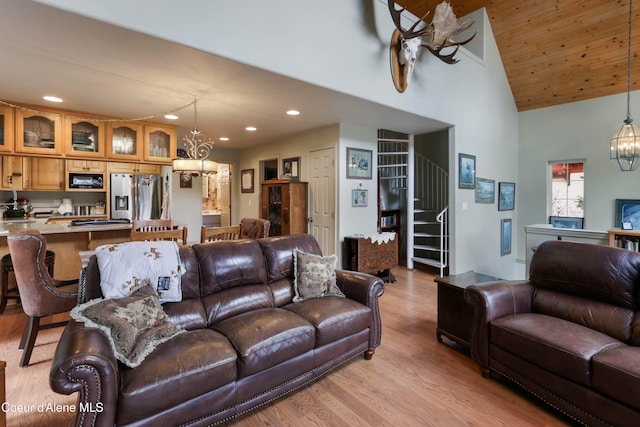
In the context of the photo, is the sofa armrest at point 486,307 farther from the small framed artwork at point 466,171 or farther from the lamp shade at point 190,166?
the small framed artwork at point 466,171

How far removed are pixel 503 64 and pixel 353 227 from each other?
4485 mm

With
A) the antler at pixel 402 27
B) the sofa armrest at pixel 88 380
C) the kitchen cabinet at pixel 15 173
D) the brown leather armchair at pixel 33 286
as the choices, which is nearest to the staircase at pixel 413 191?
the antler at pixel 402 27

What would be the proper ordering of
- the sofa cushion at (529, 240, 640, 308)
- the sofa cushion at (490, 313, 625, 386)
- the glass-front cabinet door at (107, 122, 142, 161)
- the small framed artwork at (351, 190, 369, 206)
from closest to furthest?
the sofa cushion at (490, 313, 625, 386) < the sofa cushion at (529, 240, 640, 308) < the glass-front cabinet door at (107, 122, 142, 161) < the small framed artwork at (351, 190, 369, 206)

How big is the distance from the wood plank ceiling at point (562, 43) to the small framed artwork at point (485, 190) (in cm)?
210

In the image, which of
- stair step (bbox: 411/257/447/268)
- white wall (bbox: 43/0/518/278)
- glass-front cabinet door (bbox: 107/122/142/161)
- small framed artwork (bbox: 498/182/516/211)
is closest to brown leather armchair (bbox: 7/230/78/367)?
white wall (bbox: 43/0/518/278)

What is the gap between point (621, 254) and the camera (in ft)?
7.01

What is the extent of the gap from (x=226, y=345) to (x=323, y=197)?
11.8ft

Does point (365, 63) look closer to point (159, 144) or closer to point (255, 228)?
point (255, 228)

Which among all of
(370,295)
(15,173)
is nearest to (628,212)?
(370,295)

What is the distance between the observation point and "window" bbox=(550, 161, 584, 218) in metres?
→ 5.97

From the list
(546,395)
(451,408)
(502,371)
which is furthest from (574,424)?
(451,408)

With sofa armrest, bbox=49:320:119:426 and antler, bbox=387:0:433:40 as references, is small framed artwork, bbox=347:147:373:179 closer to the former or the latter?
antler, bbox=387:0:433:40

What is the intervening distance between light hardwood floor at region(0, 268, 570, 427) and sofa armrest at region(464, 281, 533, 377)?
0.63 feet

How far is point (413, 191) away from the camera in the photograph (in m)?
5.85
